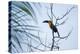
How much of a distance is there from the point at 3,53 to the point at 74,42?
2.86 feet

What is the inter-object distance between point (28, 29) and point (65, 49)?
0.52 m

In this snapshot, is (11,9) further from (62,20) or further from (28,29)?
(62,20)

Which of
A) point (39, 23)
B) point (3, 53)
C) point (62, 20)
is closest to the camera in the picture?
point (3, 53)

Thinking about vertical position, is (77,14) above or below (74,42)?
above

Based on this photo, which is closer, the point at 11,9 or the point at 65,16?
the point at 11,9

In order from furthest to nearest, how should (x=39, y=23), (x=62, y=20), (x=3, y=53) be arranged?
(x=62, y=20) < (x=39, y=23) < (x=3, y=53)

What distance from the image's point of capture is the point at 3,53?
1626mm

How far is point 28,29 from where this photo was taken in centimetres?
171

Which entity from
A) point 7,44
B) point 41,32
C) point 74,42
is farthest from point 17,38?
point 74,42

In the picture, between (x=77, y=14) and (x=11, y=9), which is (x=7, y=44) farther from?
(x=77, y=14)

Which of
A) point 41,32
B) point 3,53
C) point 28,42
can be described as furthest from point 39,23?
point 3,53

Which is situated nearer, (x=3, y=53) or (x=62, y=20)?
(x=3, y=53)

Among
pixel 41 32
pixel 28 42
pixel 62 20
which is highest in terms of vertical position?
pixel 62 20

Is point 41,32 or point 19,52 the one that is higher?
point 41,32
